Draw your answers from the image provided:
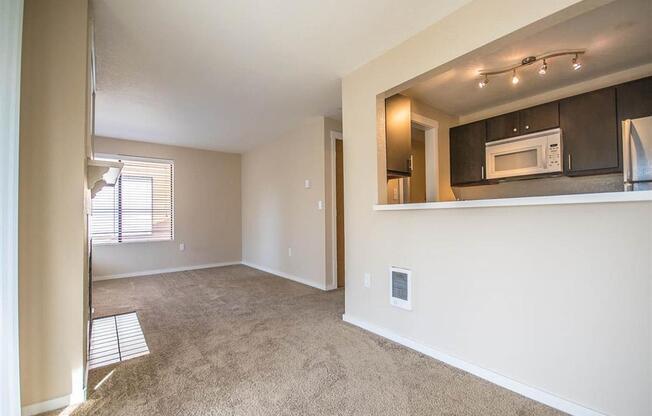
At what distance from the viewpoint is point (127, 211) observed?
4984 mm

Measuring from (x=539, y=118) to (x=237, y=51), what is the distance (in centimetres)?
290

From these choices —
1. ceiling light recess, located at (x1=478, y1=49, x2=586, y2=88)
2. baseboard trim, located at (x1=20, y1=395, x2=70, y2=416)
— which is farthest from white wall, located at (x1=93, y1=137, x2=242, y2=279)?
ceiling light recess, located at (x1=478, y1=49, x2=586, y2=88)

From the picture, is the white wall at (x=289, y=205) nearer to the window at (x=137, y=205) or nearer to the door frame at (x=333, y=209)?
the door frame at (x=333, y=209)

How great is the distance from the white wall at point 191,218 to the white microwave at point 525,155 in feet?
15.5

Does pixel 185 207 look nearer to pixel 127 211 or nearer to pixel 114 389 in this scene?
pixel 127 211

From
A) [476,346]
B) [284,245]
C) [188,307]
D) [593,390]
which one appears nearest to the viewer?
[593,390]

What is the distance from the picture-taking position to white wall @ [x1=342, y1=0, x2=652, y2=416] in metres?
1.34

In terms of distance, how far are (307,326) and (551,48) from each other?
3.01 metres

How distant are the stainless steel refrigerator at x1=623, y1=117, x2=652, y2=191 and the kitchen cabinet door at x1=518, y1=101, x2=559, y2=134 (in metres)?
0.54

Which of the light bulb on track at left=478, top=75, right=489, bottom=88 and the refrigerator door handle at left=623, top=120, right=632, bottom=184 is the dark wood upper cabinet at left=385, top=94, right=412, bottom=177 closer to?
the light bulb on track at left=478, top=75, right=489, bottom=88

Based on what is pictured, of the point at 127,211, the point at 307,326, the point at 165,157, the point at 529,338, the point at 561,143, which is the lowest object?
the point at 307,326

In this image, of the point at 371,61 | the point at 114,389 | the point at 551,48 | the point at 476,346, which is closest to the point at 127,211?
the point at 114,389

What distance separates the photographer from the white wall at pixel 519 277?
4.41ft

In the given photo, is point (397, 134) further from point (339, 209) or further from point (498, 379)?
point (498, 379)
